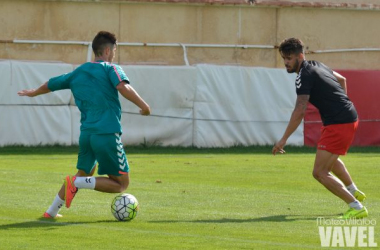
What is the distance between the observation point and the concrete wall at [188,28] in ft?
97.3

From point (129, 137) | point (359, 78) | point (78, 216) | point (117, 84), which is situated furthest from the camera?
point (359, 78)

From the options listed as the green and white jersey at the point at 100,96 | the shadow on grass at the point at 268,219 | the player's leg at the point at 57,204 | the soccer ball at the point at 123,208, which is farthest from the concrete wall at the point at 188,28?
the shadow on grass at the point at 268,219

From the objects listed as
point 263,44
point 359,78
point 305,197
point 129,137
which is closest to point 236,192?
point 305,197

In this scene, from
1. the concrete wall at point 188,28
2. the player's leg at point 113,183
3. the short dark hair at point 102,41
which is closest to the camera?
the short dark hair at point 102,41

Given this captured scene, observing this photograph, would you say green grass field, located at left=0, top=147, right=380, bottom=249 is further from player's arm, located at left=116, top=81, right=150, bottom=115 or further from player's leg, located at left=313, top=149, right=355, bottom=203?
player's arm, located at left=116, top=81, right=150, bottom=115

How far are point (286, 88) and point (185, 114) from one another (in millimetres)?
3216

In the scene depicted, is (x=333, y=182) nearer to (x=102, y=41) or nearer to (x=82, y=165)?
(x=82, y=165)

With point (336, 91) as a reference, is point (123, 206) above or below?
below

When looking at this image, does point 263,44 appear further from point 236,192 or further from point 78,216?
point 78,216

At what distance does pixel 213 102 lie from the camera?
1078 inches

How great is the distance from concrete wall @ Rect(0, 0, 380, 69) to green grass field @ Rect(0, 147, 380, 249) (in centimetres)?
834

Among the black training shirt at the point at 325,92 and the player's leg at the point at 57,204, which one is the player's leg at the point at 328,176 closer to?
the black training shirt at the point at 325,92

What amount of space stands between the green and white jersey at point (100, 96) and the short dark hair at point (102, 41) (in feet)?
0.49

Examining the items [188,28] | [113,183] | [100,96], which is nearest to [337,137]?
[113,183]
